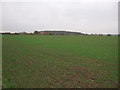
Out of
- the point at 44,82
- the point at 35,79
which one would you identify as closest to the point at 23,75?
the point at 35,79

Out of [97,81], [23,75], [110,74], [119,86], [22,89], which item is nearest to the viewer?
[22,89]

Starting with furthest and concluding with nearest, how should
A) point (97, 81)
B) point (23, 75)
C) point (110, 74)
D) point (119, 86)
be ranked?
point (110, 74) → point (23, 75) → point (97, 81) → point (119, 86)

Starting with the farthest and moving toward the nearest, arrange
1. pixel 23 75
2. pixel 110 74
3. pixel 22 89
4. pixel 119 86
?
pixel 110 74 → pixel 23 75 → pixel 119 86 → pixel 22 89

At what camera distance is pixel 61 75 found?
31.3ft

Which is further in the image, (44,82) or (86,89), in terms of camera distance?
(44,82)

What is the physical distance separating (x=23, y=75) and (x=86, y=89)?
390 cm

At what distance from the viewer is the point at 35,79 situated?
340 inches

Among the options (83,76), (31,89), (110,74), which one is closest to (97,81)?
(83,76)

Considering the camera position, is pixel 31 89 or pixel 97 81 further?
pixel 97 81

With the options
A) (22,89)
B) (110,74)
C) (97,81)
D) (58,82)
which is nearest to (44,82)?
(58,82)

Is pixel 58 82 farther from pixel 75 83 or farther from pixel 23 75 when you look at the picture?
pixel 23 75

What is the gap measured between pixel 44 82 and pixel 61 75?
5.41 ft

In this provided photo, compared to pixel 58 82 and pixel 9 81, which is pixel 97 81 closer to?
pixel 58 82

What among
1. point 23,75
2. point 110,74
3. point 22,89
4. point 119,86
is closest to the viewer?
point 22,89
